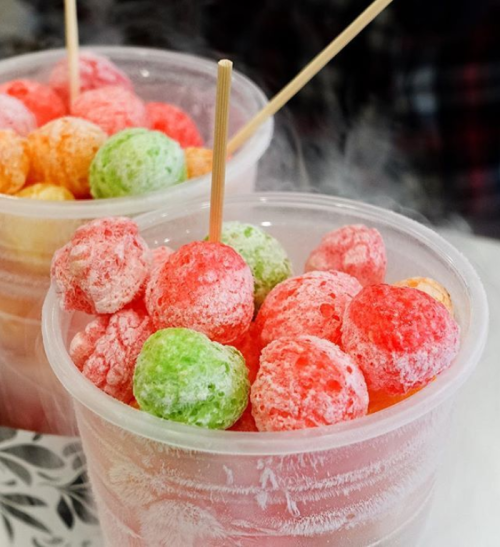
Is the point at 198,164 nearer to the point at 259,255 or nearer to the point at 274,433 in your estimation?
the point at 259,255

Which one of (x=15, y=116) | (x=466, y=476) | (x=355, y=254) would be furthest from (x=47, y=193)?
(x=466, y=476)

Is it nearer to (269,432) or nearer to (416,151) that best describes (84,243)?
(269,432)

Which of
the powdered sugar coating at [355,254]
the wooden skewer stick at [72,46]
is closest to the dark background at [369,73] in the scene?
the wooden skewer stick at [72,46]

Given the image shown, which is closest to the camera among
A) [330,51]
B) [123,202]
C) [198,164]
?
[330,51]

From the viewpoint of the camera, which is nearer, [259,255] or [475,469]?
[259,255]

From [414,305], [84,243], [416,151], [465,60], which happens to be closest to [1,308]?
[84,243]

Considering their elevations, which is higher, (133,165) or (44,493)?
(133,165)

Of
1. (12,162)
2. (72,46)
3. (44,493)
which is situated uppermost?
(72,46)
